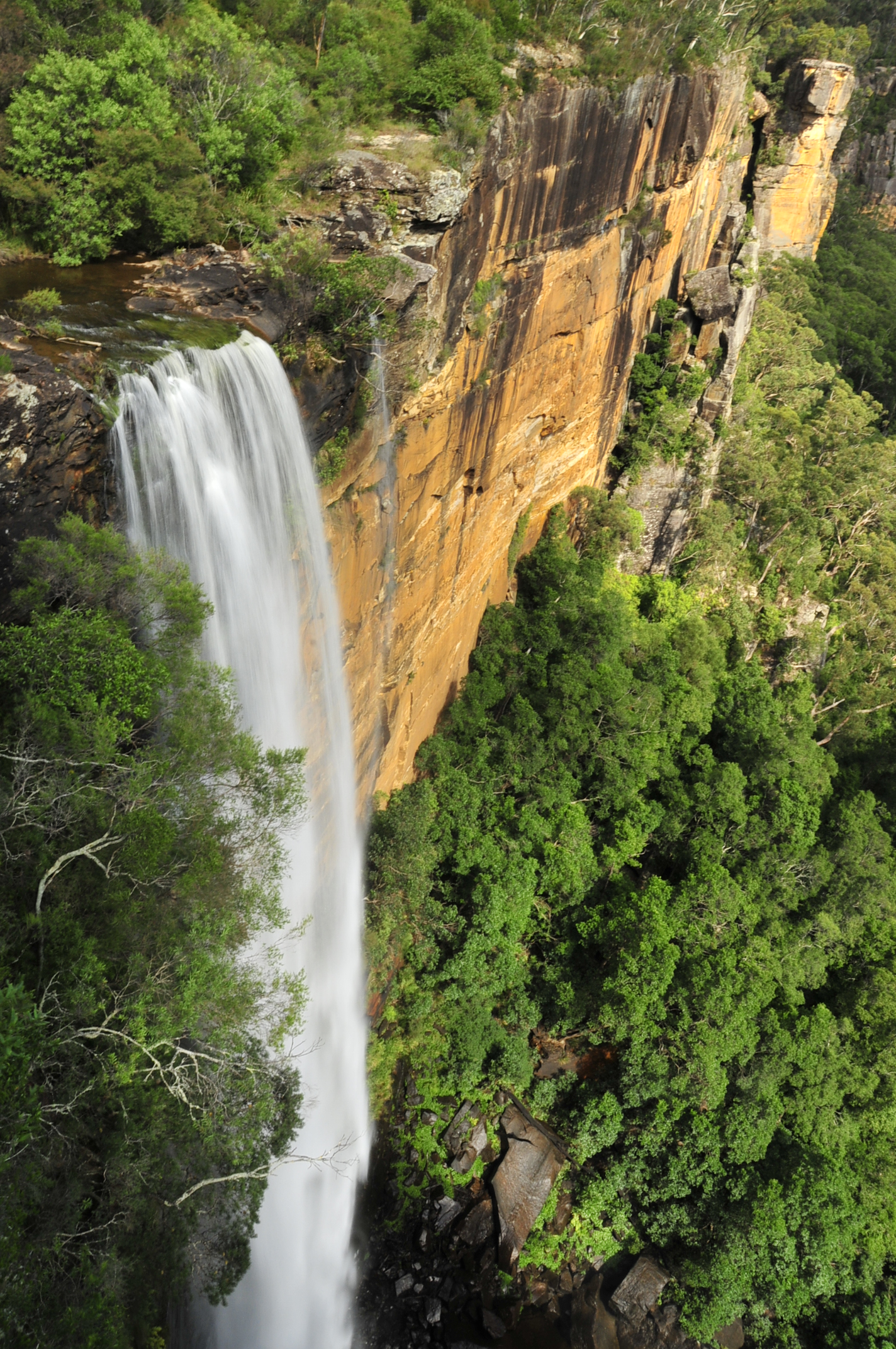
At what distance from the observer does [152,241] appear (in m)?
14.6

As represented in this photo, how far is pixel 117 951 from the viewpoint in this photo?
9.43 meters

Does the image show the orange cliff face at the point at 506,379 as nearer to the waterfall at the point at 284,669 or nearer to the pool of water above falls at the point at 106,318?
the waterfall at the point at 284,669

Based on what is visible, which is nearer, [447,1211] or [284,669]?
[284,669]

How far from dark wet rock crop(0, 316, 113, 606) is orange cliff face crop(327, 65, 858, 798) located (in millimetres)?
5432

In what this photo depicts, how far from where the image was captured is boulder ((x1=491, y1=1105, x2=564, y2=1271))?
1917 centimetres

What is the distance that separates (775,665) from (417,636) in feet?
59.2

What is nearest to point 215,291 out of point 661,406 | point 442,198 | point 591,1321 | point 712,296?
point 442,198

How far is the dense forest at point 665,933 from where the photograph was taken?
19.7 meters

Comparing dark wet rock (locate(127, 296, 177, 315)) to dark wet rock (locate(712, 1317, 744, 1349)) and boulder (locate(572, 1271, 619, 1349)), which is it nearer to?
boulder (locate(572, 1271, 619, 1349))

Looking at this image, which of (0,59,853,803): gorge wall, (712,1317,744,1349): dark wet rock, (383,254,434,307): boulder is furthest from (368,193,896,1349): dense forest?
(383,254,434,307): boulder

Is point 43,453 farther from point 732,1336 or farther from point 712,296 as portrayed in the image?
point 712,296

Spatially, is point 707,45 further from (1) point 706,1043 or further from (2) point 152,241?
(1) point 706,1043

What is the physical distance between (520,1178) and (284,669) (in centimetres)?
1414

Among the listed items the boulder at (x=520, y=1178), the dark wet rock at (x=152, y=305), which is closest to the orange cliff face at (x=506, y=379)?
the dark wet rock at (x=152, y=305)
